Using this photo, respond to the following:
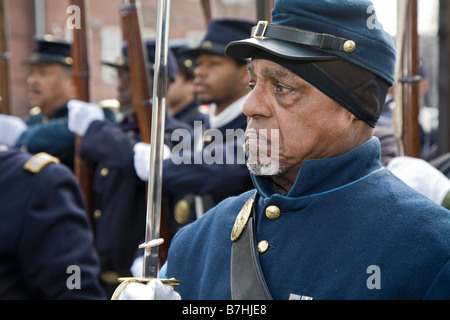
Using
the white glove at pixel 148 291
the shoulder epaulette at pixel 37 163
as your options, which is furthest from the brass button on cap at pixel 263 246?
the shoulder epaulette at pixel 37 163

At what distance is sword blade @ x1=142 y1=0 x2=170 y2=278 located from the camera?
1.75 m

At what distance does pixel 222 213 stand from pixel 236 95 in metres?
2.27

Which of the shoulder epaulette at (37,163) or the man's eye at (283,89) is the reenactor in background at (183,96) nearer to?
the shoulder epaulette at (37,163)

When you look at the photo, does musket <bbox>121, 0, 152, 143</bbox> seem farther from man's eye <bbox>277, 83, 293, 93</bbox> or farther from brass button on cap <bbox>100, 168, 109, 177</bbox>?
man's eye <bbox>277, 83, 293, 93</bbox>

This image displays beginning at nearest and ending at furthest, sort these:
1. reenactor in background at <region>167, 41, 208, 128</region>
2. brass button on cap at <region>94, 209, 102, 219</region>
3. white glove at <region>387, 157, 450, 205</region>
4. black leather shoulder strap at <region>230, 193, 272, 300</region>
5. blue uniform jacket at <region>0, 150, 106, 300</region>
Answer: black leather shoulder strap at <region>230, 193, 272, 300</region>
white glove at <region>387, 157, 450, 205</region>
blue uniform jacket at <region>0, 150, 106, 300</region>
brass button on cap at <region>94, 209, 102, 219</region>
reenactor in background at <region>167, 41, 208, 128</region>

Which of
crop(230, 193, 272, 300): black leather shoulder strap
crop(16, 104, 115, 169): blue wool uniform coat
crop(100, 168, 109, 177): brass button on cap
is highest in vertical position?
crop(230, 193, 272, 300): black leather shoulder strap

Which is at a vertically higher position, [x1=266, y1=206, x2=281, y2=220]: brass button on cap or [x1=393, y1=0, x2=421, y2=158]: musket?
[x1=393, y1=0, x2=421, y2=158]: musket

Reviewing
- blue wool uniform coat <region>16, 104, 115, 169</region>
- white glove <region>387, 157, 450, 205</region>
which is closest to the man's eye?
white glove <region>387, 157, 450, 205</region>

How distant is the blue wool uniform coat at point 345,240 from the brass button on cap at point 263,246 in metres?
0.01

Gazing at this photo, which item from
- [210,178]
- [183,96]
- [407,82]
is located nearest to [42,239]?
[210,178]

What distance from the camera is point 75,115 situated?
4910mm

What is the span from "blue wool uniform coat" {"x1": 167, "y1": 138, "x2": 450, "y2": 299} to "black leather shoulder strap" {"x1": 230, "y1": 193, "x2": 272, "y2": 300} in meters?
Answer: 0.04

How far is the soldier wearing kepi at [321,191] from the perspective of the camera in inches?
70.7

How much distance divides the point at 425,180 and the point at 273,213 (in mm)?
1119
